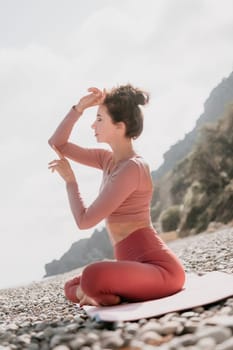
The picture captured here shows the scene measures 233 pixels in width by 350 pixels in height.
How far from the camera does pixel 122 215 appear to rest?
4.75 metres

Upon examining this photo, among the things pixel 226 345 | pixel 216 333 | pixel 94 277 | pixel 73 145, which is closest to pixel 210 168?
pixel 73 145

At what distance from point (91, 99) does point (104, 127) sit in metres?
0.34

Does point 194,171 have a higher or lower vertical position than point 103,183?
higher

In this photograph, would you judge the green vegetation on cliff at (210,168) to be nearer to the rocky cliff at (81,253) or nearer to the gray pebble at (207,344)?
the gray pebble at (207,344)

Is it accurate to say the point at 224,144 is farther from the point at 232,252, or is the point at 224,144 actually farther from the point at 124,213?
the point at 124,213

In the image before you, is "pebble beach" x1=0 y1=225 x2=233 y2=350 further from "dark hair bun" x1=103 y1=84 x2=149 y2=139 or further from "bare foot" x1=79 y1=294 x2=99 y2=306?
"dark hair bun" x1=103 y1=84 x2=149 y2=139

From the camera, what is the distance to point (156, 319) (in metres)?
3.93

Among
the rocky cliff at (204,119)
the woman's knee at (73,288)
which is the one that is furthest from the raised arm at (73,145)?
the rocky cliff at (204,119)

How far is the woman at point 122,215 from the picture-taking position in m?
4.46

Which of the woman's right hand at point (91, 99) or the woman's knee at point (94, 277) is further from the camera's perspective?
the woman's right hand at point (91, 99)

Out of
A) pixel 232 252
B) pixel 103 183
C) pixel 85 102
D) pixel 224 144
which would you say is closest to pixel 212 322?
pixel 103 183

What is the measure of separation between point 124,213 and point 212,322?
155 centimetres

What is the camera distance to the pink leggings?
14.4 ft

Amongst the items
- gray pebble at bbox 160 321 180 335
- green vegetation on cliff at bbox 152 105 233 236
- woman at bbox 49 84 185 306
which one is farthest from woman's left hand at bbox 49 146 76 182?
green vegetation on cliff at bbox 152 105 233 236
